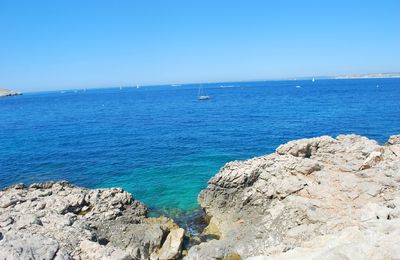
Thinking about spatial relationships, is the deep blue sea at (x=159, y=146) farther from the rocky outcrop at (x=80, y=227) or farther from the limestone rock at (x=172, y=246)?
the limestone rock at (x=172, y=246)

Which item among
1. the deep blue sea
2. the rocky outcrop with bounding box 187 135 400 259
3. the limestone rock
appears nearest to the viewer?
the rocky outcrop with bounding box 187 135 400 259

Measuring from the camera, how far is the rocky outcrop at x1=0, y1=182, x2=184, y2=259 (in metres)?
15.2

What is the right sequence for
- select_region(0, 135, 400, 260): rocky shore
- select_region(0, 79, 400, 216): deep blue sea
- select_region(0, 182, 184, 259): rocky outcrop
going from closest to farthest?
select_region(0, 182, 184, 259): rocky outcrop < select_region(0, 135, 400, 260): rocky shore < select_region(0, 79, 400, 216): deep blue sea

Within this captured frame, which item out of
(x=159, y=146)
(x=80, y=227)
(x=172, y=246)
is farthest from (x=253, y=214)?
(x=159, y=146)

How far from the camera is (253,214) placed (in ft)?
72.9

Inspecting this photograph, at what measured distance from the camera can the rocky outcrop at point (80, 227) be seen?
598 inches

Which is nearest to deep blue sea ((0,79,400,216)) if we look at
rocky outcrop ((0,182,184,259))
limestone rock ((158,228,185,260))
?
rocky outcrop ((0,182,184,259))

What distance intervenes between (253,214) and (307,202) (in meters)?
3.87

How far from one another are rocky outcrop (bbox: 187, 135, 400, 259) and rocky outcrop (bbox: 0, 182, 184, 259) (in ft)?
10.9

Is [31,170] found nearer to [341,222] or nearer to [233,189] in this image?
[233,189]

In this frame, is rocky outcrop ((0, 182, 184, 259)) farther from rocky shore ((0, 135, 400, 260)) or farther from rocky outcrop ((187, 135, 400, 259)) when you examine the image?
rocky outcrop ((187, 135, 400, 259))

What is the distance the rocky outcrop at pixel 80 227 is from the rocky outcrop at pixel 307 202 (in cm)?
332

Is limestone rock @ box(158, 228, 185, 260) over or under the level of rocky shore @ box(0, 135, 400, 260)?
under

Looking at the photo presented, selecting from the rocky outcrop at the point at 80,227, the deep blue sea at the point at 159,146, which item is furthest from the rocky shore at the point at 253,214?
the deep blue sea at the point at 159,146
